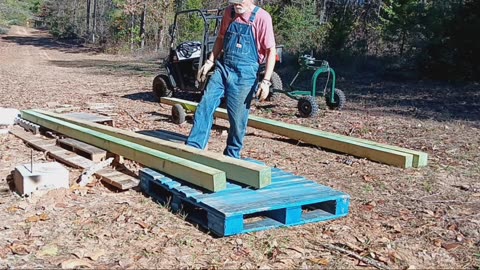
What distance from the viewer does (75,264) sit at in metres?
3.47

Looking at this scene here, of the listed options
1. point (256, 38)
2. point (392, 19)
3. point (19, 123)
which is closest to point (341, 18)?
point (392, 19)

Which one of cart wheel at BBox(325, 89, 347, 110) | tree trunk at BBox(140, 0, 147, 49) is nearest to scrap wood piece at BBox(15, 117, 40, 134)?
cart wheel at BBox(325, 89, 347, 110)

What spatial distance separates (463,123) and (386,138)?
75.3 inches

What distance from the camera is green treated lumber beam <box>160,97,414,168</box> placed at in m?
6.12

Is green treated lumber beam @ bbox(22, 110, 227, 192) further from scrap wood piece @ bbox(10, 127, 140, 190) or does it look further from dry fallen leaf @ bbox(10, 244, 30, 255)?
dry fallen leaf @ bbox(10, 244, 30, 255)

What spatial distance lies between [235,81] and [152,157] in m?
1.05

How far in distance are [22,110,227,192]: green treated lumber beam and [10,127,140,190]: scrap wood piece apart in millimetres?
223

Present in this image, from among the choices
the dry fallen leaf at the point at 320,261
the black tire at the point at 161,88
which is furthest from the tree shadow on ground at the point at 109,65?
the dry fallen leaf at the point at 320,261

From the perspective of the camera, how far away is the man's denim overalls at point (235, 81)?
5.26 meters

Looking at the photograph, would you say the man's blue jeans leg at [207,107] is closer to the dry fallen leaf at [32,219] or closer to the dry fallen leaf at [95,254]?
the dry fallen leaf at [32,219]

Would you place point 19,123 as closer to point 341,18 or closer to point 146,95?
point 146,95

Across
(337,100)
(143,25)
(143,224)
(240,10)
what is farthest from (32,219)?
(143,25)

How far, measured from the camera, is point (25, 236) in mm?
3945

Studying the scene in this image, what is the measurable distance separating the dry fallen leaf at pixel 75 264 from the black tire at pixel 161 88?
7902 millimetres
